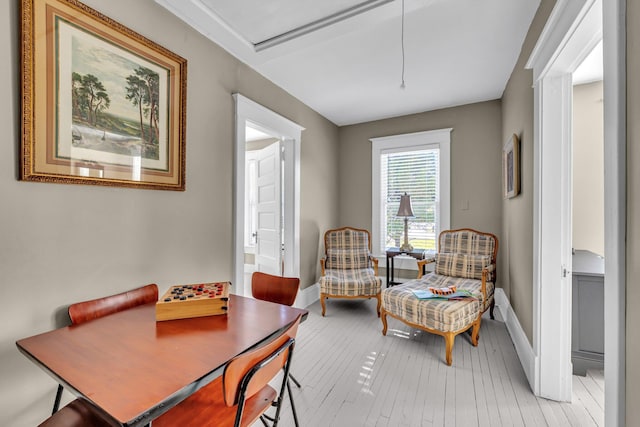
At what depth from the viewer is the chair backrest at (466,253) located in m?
3.24

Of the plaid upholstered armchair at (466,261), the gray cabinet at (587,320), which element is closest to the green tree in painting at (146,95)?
the plaid upholstered armchair at (466,261)

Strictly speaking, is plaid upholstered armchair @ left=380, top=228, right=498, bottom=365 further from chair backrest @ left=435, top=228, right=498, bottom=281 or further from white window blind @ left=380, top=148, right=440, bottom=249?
white window blind @ left=380, top=148, right=440, bottom=249

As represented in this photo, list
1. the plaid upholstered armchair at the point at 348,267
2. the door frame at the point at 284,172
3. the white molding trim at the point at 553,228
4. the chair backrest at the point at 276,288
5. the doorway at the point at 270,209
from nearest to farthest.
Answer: the white molding trim at the point at 553,228, the chair backrest at the point at 276,288, the door frame at the point at 284,172, the plaid upholstered armchair at the point at 348,267, the doorway at the point at 270,209

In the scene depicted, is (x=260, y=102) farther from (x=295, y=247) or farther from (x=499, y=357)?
(x=499, y=357)

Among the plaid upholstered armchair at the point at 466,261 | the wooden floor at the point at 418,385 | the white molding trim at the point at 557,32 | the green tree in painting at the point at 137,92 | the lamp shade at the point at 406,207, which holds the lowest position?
the wooden floor at the point at 418,385

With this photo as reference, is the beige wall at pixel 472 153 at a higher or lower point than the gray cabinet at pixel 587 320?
higher

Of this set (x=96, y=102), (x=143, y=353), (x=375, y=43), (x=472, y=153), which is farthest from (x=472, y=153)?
(x=143, y=353)

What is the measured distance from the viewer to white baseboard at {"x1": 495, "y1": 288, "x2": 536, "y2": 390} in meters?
2.01

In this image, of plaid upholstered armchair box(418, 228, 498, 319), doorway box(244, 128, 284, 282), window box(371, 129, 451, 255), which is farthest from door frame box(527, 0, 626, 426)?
doorway box(244, 128, 284, 282)

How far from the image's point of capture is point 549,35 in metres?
1.72

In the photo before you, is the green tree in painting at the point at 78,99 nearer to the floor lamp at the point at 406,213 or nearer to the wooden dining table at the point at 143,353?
the wooden dining table at the point at 143,353

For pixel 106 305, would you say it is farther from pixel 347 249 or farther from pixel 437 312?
pixel 347 249

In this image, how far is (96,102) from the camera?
1593mm

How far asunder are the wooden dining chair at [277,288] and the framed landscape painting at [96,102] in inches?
35.5
